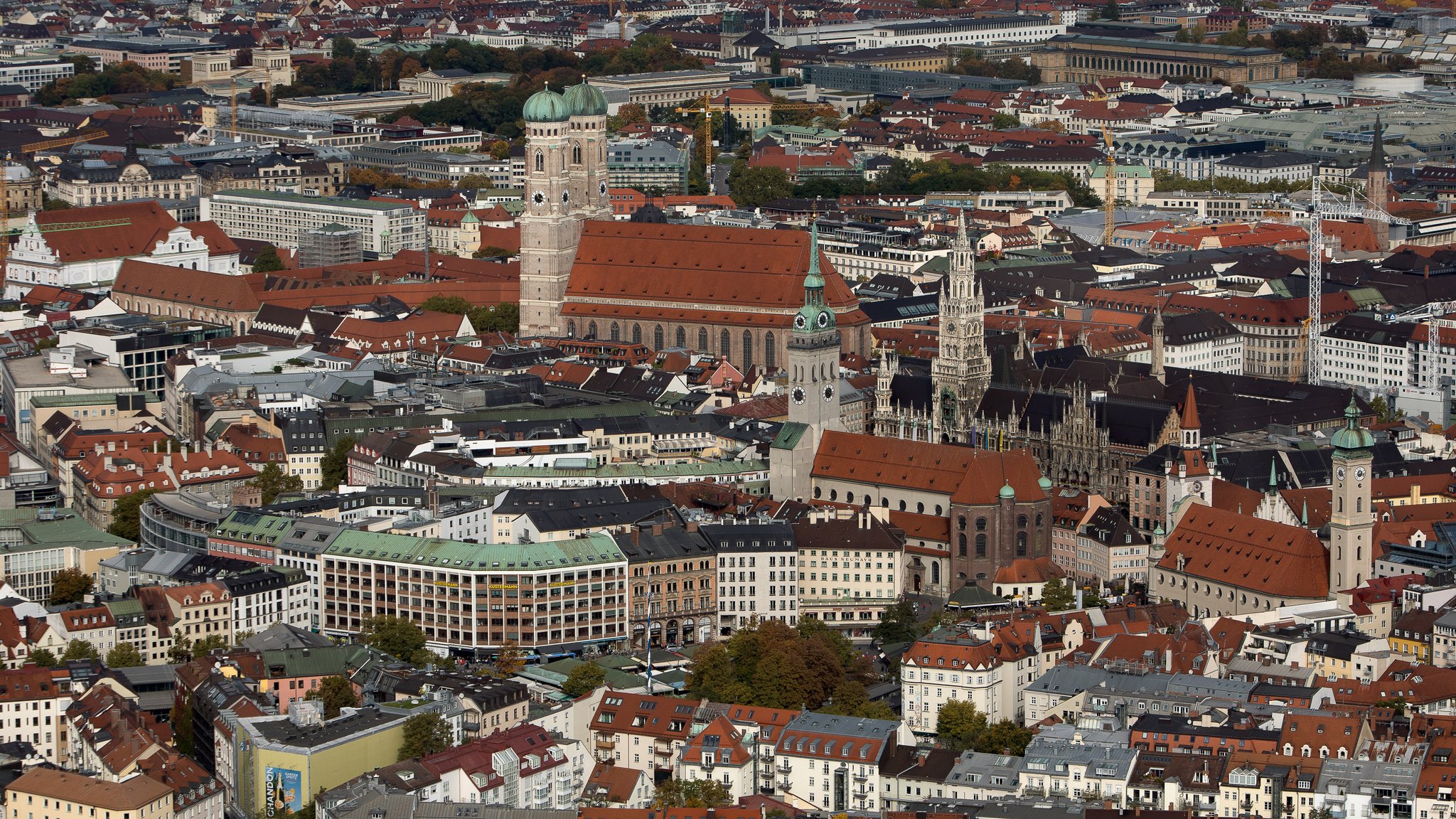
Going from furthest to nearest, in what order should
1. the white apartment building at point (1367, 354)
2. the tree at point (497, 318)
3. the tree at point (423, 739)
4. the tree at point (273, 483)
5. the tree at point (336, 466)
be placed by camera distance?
1. the tree at point (497, 318)
2. the white apartment building at point (1367, 354)
3. the tree at point (336, 466)
4. the tree at point (273, 483)
5. the tree at point (423, 739)

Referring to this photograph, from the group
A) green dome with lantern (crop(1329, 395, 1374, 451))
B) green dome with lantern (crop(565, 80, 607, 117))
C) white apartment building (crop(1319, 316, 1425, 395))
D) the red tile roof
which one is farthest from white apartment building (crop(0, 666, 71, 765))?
white apartment building (crop(1319, 316, 1425, 395))

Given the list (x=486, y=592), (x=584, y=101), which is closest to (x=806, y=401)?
(x=486, y=592)

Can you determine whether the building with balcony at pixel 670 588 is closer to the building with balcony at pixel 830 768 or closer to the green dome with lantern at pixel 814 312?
the building with balcony at pixel 830 768

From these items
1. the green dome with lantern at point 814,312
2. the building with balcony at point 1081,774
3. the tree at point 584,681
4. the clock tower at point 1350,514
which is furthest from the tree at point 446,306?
the building with balcony at point 1081,774

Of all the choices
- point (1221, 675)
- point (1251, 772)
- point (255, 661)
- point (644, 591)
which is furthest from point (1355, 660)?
point (255, 661)

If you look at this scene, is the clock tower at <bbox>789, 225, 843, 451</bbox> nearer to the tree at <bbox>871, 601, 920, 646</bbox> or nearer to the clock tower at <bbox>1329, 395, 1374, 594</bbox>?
the tree at <bbox>871, 601, 920, 646</bbox>

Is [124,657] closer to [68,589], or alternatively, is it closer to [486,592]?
[68,589]

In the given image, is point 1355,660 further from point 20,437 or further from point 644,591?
point 20,437
